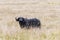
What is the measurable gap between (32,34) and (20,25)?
2.56m

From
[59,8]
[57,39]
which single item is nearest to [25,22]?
[57,39]

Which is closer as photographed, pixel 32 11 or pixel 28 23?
pixel 28 23

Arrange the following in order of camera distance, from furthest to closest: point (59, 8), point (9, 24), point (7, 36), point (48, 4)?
point (48, 4)
point (59, 8)
point (9, 24)
point (7, 36)

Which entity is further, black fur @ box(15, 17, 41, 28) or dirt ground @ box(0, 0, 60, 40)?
dirt ground @ box(0, 0, 60, 40)

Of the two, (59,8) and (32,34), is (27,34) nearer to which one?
(32,34)

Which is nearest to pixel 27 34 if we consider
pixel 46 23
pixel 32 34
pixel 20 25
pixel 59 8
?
pixel 32 34

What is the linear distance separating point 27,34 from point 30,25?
268 cm

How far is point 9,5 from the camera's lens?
2003 cm

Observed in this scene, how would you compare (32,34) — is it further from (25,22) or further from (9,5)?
(9,5)

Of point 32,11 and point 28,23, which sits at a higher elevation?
point 28,23

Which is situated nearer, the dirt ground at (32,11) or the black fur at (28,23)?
the black fur at (28,23)

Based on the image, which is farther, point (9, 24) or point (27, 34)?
point (9, 24)

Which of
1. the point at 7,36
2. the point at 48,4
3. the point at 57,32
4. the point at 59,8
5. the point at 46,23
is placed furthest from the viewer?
the point at 48,4

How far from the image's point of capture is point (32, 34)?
920 cm
